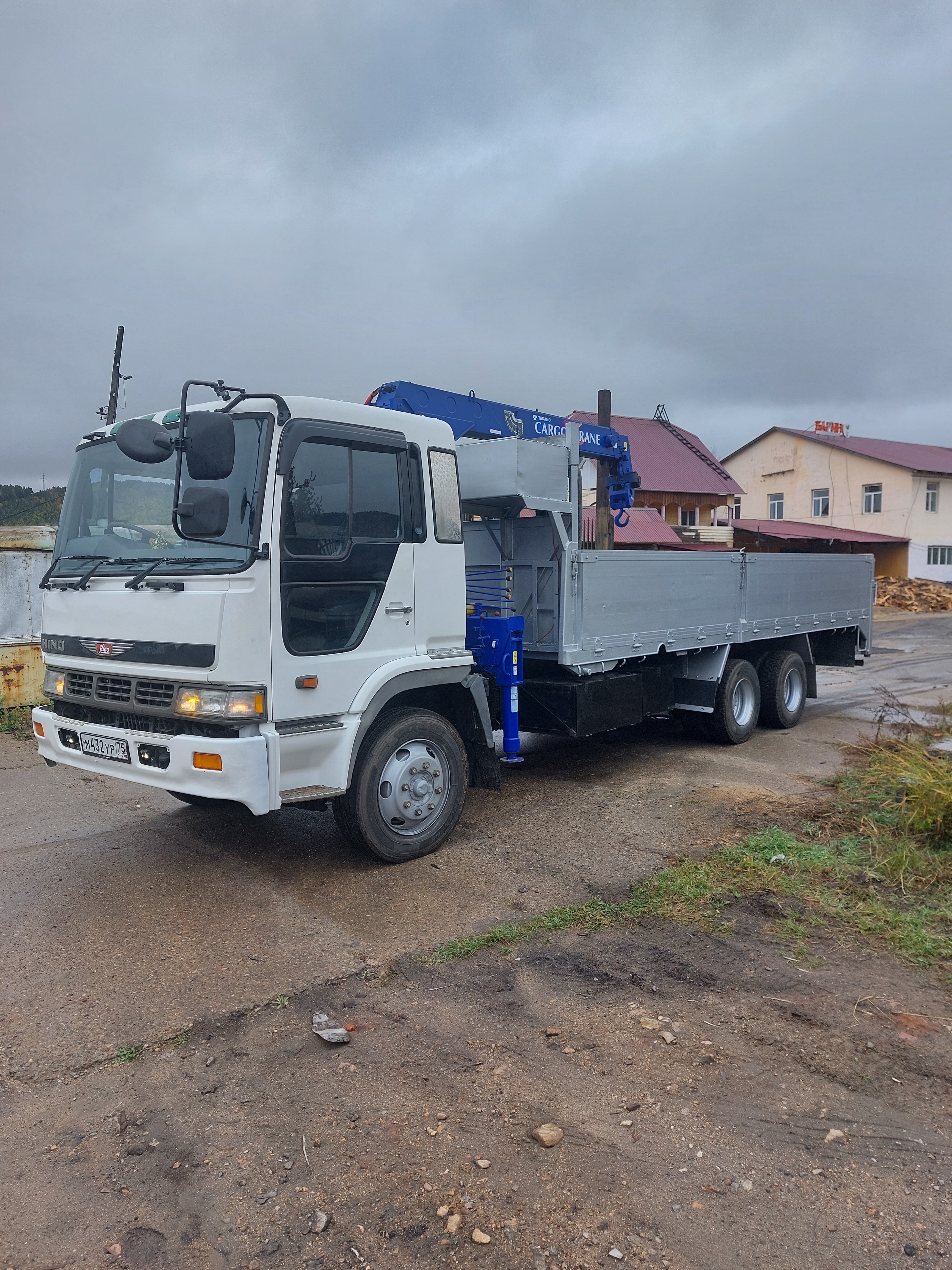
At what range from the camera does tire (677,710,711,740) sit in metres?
8.63

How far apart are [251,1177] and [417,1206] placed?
1.74 ft

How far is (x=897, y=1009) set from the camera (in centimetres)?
359

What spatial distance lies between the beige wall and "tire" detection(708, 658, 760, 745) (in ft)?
105

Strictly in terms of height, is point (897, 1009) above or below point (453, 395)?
below

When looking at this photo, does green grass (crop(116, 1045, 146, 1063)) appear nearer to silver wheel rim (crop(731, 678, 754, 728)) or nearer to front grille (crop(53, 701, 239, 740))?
front grille (crop(53, 701, 239, 740))

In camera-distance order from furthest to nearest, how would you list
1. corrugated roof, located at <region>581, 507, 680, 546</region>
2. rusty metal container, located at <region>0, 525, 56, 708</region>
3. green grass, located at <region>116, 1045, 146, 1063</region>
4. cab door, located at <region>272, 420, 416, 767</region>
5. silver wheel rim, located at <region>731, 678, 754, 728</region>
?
corrugated roof, located at <region>581, 507, 680, 546</region>, rusty metal container, located at <region>0, 525, 56, 708</region>, silver wheel rim, located at <region>731, 678, 754, 728</region>, cab door, located at <region>272, 420, 416, 767</region>, green grass, located at <region>116, 1045, 146, 1063</region>

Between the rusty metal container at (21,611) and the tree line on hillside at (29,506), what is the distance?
0.44 m

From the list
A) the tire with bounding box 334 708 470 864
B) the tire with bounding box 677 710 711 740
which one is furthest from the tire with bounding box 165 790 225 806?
the tire with bounding box 677 710 711 740

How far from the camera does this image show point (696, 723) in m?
8.75

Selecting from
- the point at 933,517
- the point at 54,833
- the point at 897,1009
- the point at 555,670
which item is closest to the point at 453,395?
Answer: the point at 555,670

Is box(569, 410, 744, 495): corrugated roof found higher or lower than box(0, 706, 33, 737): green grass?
higher

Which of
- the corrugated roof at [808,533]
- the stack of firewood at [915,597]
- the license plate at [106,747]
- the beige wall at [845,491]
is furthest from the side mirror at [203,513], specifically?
the beige wall at [845,491]

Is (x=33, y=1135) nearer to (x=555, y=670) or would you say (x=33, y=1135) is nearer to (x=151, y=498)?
(x=151, y=498)

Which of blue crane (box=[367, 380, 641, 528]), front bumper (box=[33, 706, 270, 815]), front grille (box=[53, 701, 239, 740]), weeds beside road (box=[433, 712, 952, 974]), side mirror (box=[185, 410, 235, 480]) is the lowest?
weeds beside road (box=[433, 712, 952, 974])
